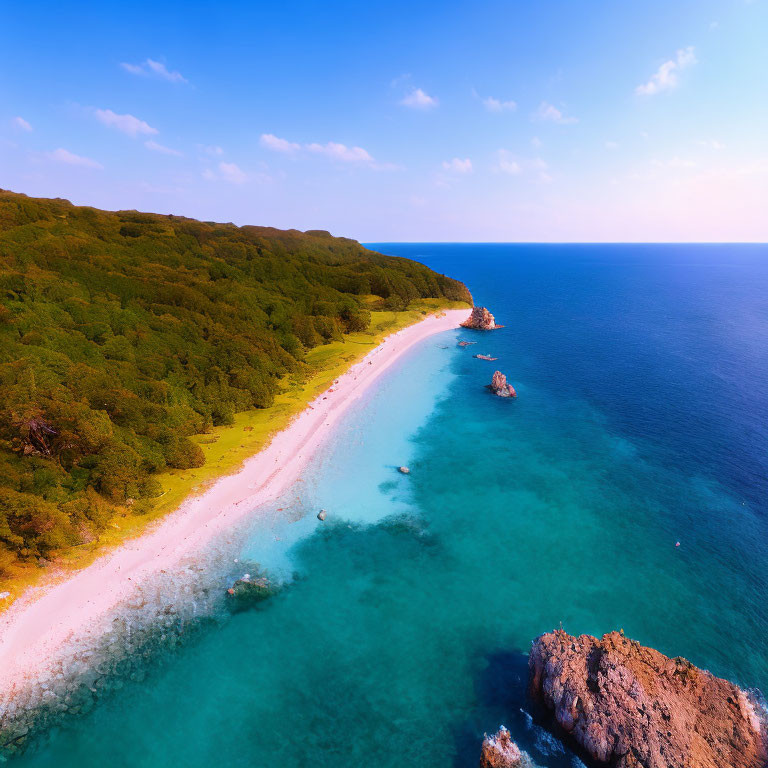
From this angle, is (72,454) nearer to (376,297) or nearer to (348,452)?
(348,452)

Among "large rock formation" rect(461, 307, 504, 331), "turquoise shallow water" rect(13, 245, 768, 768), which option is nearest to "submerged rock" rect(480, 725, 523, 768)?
"turquoise shallow water" rect(13, 245, 768, 768)

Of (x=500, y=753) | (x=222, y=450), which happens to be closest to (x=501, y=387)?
(x=222, y=450)

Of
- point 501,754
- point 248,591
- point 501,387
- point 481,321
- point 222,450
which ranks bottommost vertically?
point 248,591

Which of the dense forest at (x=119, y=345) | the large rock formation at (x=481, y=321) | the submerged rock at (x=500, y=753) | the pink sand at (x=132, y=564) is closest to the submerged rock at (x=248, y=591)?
the pink sand at (x=132, y=564)

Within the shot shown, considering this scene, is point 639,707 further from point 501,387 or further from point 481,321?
point 481,321

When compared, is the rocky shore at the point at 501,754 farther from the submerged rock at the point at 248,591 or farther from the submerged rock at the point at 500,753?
the submerged rock at the point at 248,591

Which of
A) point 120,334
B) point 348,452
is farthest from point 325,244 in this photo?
point 348,452
